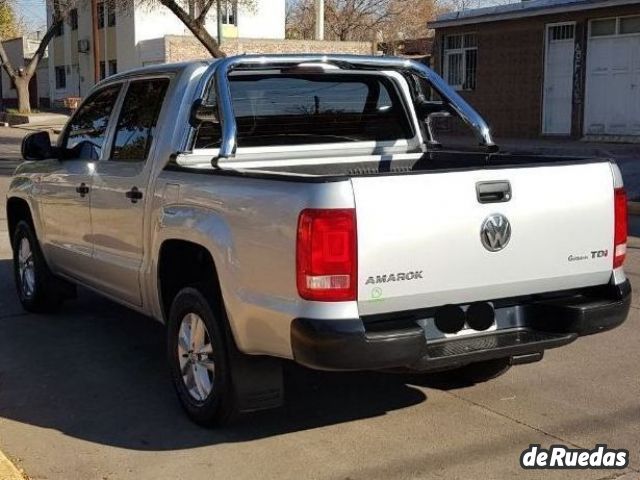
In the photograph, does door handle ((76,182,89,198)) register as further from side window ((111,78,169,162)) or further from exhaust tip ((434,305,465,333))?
exhaust tip ((434,305,465,333))

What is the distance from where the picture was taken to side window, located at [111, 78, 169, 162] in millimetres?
5438

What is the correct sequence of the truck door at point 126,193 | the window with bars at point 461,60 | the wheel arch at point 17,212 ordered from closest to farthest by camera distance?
the truck door at point 126,193, the wheel arch at point 17,212, the window with bars at point 461,60

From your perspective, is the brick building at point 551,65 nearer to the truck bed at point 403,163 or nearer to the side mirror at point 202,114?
the truck bed at point 403,163

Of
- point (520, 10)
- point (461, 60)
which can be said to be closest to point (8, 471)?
point (520, 10)

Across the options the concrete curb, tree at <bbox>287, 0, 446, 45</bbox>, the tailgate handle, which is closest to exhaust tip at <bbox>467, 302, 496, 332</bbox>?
the tailgate handle

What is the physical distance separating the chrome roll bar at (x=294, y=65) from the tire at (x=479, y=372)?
1.40 m

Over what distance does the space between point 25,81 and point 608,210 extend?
4031cm

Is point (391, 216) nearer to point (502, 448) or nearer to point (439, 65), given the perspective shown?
point (502, 448)

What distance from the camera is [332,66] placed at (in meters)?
5.47

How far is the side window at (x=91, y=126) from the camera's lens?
614 centimetres

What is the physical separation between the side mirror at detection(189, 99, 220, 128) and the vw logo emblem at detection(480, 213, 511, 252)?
1.70m

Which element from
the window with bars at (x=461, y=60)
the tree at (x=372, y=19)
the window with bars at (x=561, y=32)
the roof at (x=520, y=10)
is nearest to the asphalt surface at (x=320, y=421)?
the roof at (x=520, y=10)

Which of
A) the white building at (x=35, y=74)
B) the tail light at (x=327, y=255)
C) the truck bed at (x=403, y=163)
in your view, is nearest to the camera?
the tail light at (x=327, y=255)

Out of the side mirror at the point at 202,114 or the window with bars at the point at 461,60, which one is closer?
the side mirror at the point at 202,114
